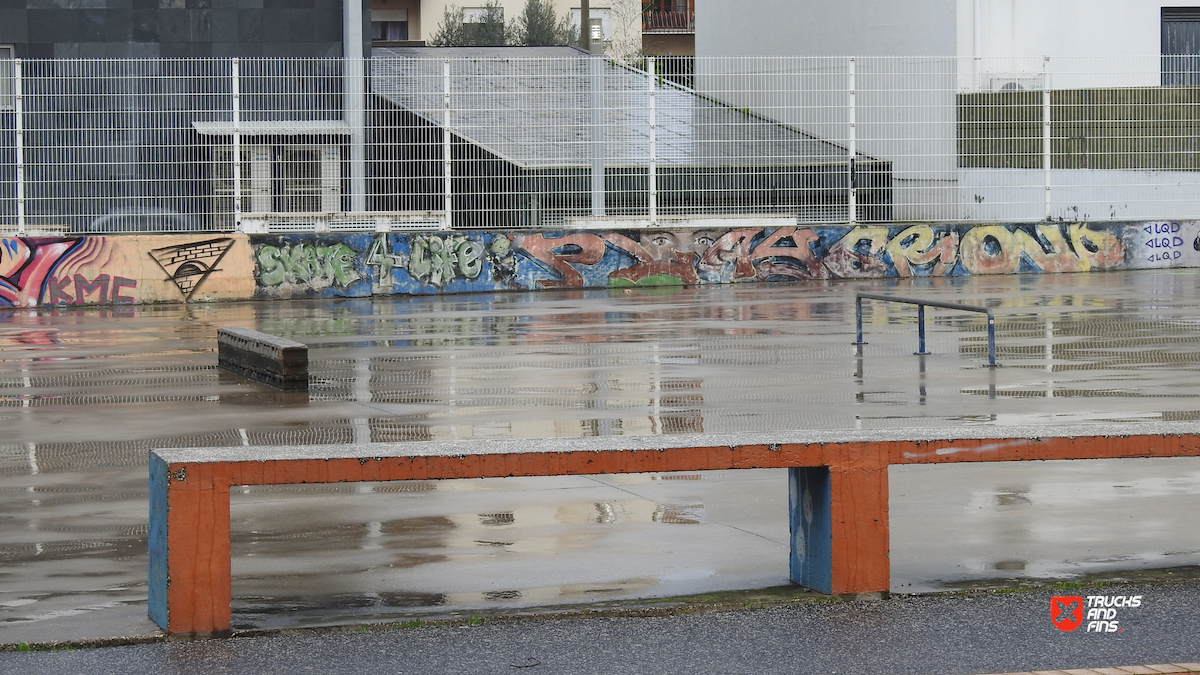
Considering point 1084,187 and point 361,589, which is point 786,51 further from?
point 361,589

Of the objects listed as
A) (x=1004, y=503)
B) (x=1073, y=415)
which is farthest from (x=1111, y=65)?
(x=1004, y=503)

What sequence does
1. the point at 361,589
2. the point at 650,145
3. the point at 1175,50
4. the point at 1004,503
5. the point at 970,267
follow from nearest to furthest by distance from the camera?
the point at 361,589, the point at 1004,503, the point at 650,145, the point at 970,267, the point at 1175,50

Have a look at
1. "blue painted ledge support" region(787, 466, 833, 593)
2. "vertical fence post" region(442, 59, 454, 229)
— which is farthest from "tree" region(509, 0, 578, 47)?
"blue painted ledge support" region(787, 466, 833, 593)

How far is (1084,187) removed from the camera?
25.6 metres

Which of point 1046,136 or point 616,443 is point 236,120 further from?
point 616,443

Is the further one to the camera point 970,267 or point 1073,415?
point 970,267

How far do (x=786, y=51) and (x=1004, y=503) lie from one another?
109ft

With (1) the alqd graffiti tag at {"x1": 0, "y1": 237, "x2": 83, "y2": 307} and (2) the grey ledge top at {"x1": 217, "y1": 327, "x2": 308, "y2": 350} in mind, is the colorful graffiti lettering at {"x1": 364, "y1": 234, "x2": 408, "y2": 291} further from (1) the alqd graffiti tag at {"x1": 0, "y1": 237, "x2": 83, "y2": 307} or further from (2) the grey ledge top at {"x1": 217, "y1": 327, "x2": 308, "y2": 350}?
(2) the grey ledge top at {"x1": 217, "y1": 327, "x2": 308, "y2": 350}

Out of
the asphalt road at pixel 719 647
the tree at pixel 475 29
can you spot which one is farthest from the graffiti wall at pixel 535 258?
the tree at pixel 475 29

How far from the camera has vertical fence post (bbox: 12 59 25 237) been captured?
21.2 m

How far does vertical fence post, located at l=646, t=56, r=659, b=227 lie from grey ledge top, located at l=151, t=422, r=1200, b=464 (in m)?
17.3

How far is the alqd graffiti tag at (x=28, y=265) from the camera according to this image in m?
21.4

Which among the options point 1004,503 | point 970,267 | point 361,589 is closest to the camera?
point 361,589

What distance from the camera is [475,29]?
202ft
